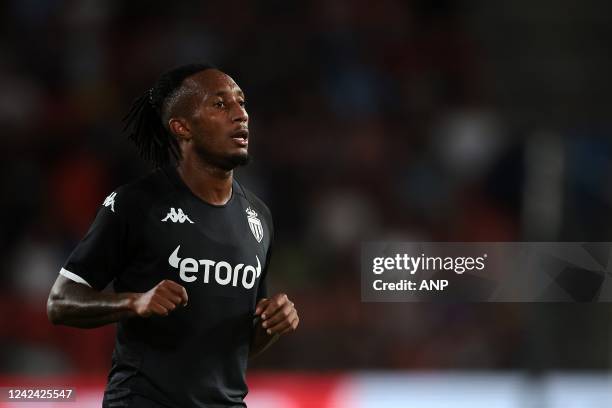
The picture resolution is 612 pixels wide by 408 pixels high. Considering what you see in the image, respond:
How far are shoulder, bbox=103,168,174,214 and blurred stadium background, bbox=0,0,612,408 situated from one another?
1937 millimetres

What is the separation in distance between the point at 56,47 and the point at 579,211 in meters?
4.75

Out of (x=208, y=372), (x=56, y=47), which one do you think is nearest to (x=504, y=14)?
(x=56, y=47)

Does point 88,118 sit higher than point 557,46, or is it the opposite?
point 557,46

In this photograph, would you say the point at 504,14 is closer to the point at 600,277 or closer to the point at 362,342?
the point at 362,342

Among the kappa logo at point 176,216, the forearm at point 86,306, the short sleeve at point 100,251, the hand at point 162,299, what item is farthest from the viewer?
the kappa logo at point 176,216

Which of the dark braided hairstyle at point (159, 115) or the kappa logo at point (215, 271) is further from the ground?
the dark braided hairstyle at point (159, 115)

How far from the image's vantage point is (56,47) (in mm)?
8938

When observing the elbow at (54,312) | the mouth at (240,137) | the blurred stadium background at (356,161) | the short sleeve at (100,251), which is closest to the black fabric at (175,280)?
the short sleeve at (100,251)

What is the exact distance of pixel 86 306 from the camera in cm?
312

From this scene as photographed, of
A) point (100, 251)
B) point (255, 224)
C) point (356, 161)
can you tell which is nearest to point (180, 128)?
point (255, 224)

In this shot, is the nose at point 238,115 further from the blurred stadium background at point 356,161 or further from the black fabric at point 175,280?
the blurred stadium background at point 356,161

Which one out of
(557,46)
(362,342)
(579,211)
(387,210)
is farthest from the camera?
(557,46)

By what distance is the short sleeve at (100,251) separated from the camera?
320cm

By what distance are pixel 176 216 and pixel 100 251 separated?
267mm
